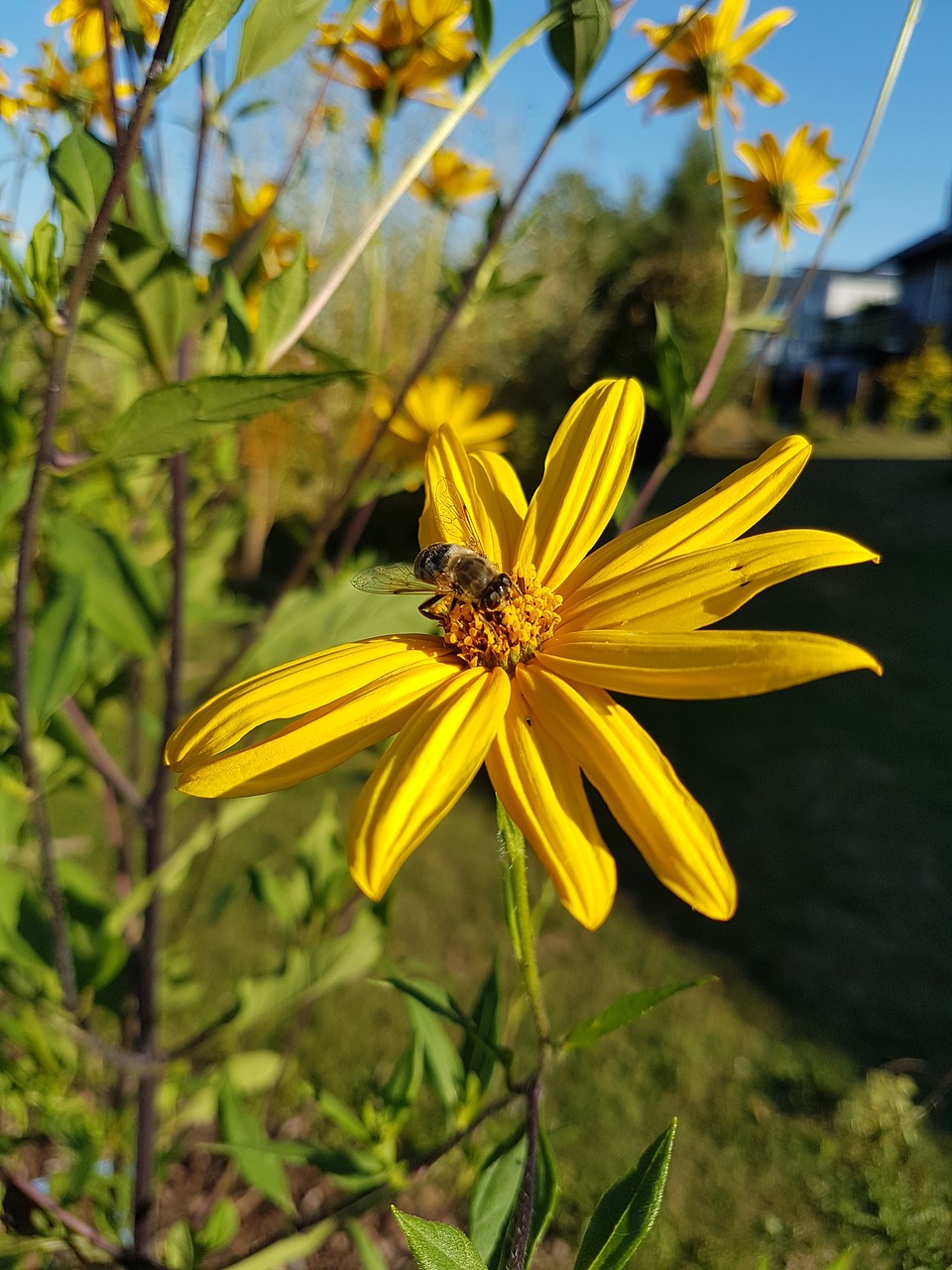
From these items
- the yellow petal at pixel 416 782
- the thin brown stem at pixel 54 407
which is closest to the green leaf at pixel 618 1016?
the yellow petal at pixel 416 782

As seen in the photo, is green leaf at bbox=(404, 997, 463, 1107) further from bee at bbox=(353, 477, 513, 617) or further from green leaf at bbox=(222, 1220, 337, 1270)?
bee at bbox=(353, 477, 513, 617)

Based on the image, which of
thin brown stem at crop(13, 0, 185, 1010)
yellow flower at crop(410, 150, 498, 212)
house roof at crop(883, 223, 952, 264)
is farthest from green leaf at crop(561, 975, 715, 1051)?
house roof at crop(883, 223, 952, 264)

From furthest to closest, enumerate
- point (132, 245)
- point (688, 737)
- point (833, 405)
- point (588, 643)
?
point (833, 405), point (688, 737), point (132, 245), point (588, 643)

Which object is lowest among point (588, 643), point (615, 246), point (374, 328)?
point (588, 643)

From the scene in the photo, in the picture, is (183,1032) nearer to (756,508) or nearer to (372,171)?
(372,171)

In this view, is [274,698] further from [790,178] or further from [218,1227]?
[790,178]

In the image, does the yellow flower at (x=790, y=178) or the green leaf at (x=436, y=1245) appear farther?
the yellow flower at (x=790, y=178)

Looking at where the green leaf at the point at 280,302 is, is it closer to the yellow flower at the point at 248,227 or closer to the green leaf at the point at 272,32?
the green leaf at the point at 272,32

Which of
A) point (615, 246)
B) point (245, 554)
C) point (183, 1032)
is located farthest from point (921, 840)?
point (615, 246)
